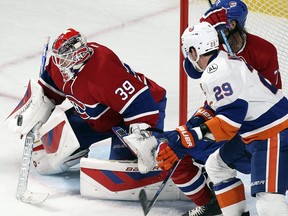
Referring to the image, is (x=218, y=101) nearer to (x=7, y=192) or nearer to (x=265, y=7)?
(x=7, y=192)

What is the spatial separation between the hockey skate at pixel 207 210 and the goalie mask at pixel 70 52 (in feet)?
2.49

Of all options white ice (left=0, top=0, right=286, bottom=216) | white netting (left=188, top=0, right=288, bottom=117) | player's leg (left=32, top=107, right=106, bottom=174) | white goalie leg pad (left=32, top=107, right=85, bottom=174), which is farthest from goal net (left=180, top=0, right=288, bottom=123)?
white goalie leg pad (left=32, top=107, right=85, bottom=174)

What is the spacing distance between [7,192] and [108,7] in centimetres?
272

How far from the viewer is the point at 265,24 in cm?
561

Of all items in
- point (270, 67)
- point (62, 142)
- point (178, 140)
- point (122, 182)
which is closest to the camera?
point (178, 140)

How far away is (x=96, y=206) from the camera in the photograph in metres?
4.28

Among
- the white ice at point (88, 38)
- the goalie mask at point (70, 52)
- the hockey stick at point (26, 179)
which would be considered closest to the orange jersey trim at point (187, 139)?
the white ice at point (88, 38)

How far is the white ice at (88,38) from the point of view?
4.29 metres

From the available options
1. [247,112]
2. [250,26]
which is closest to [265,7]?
[250,26]

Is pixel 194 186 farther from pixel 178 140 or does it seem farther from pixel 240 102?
pixel 240 102

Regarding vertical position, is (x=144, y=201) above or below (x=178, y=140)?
below

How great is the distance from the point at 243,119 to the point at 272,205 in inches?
13.0

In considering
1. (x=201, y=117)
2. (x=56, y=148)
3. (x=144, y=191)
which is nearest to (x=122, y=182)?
(x=144, y=191)

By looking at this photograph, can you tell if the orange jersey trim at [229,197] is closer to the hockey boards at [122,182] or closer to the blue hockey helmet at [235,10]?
the hockey boards at [122,182]
